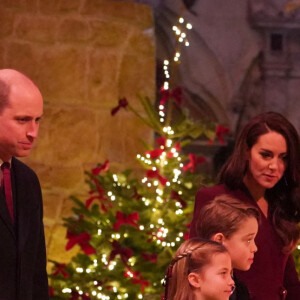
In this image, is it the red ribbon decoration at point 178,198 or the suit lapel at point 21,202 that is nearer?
the suit lapel at point 21,202

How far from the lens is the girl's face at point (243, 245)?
2508 millimetres

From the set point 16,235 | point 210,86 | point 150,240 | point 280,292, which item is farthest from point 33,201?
point 210,86

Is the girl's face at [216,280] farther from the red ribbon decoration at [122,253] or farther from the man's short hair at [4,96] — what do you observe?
the red ribbon decoration at [122,253]

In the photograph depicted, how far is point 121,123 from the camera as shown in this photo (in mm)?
5125

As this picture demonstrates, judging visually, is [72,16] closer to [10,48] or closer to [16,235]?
[10,48]

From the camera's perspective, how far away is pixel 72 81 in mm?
5012

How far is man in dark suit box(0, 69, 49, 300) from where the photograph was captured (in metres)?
2.00

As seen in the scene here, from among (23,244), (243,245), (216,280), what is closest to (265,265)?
(243,245)

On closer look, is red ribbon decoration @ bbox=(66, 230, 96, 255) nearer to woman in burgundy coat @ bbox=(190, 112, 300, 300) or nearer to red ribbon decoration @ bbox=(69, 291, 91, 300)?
red ribbon decoration @ bbox=(69, 291, 91, 300)

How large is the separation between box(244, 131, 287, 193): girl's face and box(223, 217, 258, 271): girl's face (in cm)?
18

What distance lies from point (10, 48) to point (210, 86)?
1.46 metres

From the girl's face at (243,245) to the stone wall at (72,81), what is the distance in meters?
2.55

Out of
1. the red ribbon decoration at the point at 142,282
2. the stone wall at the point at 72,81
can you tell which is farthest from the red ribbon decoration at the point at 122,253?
the stone wall at the point at 72,81

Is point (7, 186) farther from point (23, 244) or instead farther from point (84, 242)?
point (84, 242)
